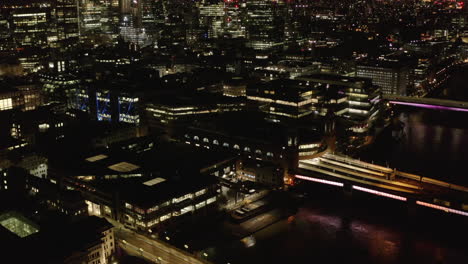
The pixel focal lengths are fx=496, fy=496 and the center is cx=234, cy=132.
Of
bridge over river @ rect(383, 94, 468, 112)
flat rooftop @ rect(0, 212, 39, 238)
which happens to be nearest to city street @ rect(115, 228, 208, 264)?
flat rooftop @ rect(0, 212, 39, 238)

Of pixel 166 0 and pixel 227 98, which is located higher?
pixel 166 0

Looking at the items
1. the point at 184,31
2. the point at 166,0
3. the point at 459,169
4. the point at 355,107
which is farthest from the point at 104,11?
the point at 459,169

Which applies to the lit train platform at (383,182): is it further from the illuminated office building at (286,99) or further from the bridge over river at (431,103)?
the bridge over river at (431,103)

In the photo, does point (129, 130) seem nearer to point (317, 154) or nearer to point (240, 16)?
point (317, 154)

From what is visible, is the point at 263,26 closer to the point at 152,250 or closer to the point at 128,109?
the point at 128,109

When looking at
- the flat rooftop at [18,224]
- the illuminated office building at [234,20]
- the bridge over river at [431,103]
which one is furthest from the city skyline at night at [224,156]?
the illuminated office building at [234,20]

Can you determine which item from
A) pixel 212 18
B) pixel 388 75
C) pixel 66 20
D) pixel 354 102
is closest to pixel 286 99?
pixel 354 102
